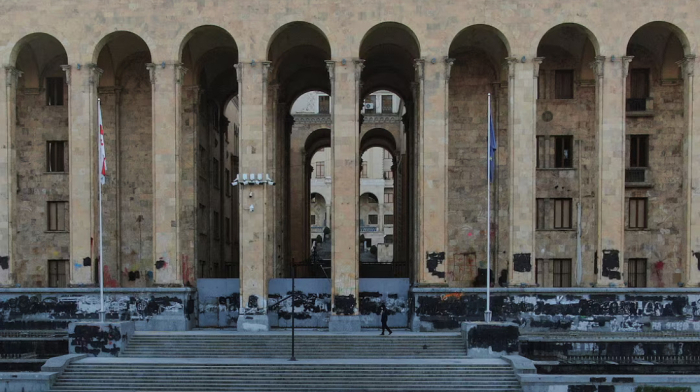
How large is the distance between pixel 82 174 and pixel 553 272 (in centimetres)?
2597

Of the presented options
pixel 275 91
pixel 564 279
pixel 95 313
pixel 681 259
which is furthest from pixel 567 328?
pixel 95 313

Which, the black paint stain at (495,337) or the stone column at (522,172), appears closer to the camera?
the black paint stain at (495,337)

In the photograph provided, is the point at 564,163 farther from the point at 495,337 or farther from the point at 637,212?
the point at 495,337

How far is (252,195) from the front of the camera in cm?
3688

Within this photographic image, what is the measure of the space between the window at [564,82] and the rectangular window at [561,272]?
9368mm

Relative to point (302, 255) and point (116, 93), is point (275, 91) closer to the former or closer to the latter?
point (116, 93)

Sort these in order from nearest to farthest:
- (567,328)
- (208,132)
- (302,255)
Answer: (567,328)
(208,132)
(302,255)

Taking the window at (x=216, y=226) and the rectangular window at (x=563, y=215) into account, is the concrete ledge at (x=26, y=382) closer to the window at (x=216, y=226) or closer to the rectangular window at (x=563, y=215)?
the window at (x=216, y=226)

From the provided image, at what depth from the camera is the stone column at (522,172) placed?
119 ft

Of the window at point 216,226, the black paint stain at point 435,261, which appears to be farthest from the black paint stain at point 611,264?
the window at point 216,226

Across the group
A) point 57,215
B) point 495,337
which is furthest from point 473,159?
point 57,215

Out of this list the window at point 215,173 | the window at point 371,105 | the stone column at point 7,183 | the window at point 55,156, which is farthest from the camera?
the window at point 371,105

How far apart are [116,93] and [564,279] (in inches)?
1085

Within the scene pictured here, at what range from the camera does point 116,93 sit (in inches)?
1644
